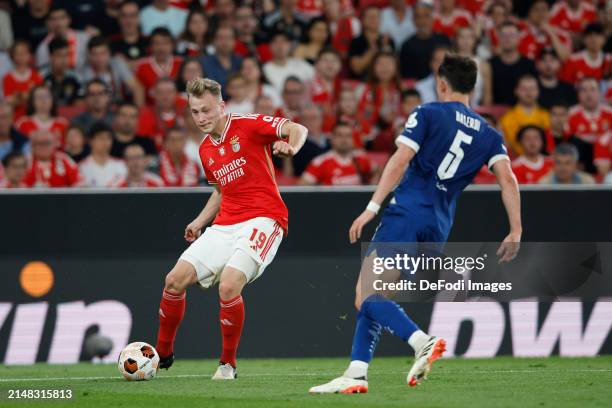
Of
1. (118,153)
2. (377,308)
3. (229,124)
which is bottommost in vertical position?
(118,153)

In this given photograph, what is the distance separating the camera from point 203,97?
853cm

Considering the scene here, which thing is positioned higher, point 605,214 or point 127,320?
point 605,214

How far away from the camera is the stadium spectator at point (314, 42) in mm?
15617

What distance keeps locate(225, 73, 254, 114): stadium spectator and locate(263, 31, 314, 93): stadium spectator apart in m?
0.97

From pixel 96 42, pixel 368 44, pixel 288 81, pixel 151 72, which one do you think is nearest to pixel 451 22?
pixel 368 44

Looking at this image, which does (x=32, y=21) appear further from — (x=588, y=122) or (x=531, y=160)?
(x=588, y=122)

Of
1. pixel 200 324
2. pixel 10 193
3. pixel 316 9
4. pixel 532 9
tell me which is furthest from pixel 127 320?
pixel 532 9

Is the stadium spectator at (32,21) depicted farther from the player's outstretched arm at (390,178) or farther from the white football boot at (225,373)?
the player's outstretched arm at (390,178)

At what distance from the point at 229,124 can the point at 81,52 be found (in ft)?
21.7

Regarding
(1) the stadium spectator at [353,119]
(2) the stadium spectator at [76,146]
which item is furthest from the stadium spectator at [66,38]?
(1) the stadium spectator at [353,119]

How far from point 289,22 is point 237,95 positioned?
215 centimetres

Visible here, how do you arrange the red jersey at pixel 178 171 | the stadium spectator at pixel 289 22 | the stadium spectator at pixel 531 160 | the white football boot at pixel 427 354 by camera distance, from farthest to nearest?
the stadium spectator at pixel 289 22, the stadium spectator at pixel 531 160, the red jersey at pixel 178 171, the white football boot at pixel 427 354

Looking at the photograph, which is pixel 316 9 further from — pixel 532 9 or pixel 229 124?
pixel 229 124

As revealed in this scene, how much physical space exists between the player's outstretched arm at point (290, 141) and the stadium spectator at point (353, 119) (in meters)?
5.40
